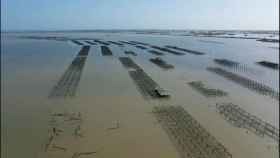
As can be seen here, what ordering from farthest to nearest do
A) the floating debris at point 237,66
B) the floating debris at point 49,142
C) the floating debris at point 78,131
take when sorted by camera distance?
1. the floating debris at point 237,66
2. the floating debris at point 78,131
3. the floating debris at point 49,142

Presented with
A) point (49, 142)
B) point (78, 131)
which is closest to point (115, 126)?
point (78, 131)

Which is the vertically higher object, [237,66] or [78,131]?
[237,66]

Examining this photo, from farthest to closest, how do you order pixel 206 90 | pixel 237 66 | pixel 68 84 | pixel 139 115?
pixel 237 66 → pixel 68 84 → pixel 206 90 → pixel 139 115

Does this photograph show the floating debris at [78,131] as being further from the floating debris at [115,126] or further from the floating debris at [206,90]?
the floating debris at [206,90]

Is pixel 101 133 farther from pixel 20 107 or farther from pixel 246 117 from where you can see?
pixel 246 117

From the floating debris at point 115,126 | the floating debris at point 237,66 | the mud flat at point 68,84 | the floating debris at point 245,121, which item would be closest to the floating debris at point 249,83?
the floating debris at point 237,66

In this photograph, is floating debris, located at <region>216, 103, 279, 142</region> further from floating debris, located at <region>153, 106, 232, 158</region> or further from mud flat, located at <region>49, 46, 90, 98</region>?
mud flat, located at <region>49, 46, 90, 98</region>

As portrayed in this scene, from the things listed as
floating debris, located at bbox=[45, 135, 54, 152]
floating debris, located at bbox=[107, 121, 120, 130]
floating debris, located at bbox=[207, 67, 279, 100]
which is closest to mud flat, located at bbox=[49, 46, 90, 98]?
floating debris, located at bbox=[107, 121, 120, 130]

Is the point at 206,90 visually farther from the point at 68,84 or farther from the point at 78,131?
the point at 78,131
